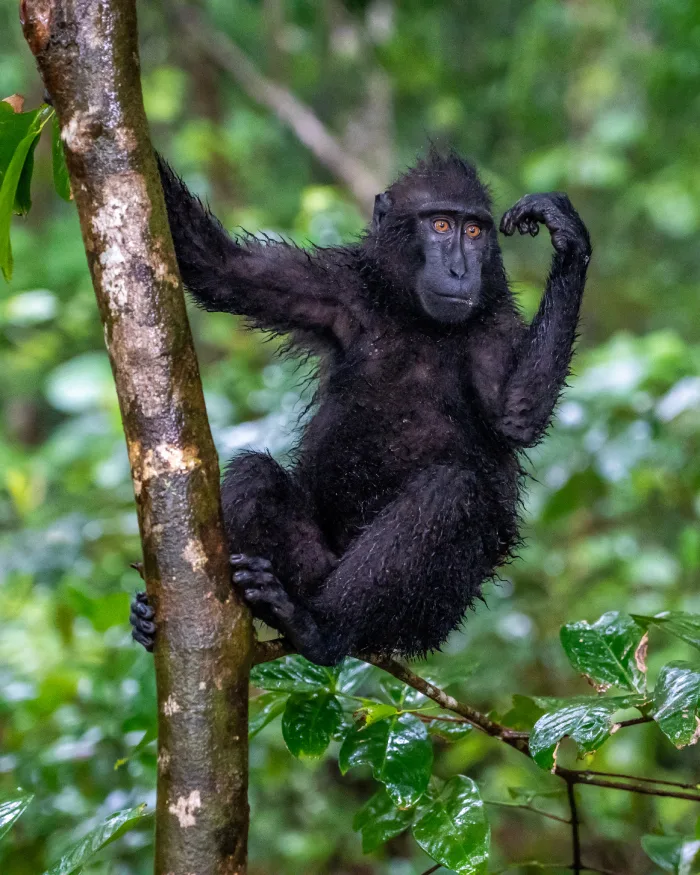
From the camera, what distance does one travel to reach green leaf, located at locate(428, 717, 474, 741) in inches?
93.8

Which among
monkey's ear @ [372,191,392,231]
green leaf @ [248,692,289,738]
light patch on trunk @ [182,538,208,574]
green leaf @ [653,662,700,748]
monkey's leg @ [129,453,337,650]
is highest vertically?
monkey's ear @ [372,191,392,231]

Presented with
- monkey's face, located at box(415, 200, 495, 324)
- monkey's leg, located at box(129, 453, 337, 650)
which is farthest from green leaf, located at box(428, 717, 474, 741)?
monkey's face, located at box(415, 200, 495, 324)

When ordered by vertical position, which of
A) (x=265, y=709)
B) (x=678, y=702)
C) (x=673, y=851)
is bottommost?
(x=673, y=851)

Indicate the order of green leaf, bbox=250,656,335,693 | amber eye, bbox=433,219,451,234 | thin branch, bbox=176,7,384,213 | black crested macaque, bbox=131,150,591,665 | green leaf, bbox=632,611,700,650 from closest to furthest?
green leaf, bbox=632,611,700,650 < green leaf, bbox=250,656,335,693 < black crested macaque, bbox=131,150,591,665 < amber eye, bbox=433,219,451,234 < thin branch, bbox=176,7,384,213

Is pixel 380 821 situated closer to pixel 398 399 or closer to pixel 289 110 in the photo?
pixel 398 399

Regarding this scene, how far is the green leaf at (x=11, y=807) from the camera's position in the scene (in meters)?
1.95

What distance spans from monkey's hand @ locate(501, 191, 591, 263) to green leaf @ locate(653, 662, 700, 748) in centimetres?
145

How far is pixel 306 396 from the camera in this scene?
431 cm

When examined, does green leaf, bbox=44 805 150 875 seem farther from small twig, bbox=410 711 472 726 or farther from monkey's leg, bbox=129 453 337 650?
monkey's leg, bbox=129 453 337 650

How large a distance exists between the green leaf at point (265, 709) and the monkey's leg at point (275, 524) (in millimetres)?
423

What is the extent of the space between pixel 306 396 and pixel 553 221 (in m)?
1.67

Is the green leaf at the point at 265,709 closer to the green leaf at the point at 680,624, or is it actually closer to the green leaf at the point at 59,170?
the green leaf at the point at 680,624

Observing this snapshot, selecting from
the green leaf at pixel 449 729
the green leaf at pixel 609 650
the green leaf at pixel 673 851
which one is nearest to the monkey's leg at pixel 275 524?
the green leaf at pixel 449 729

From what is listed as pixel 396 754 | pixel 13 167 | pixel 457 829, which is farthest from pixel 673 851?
pixel 13 167
